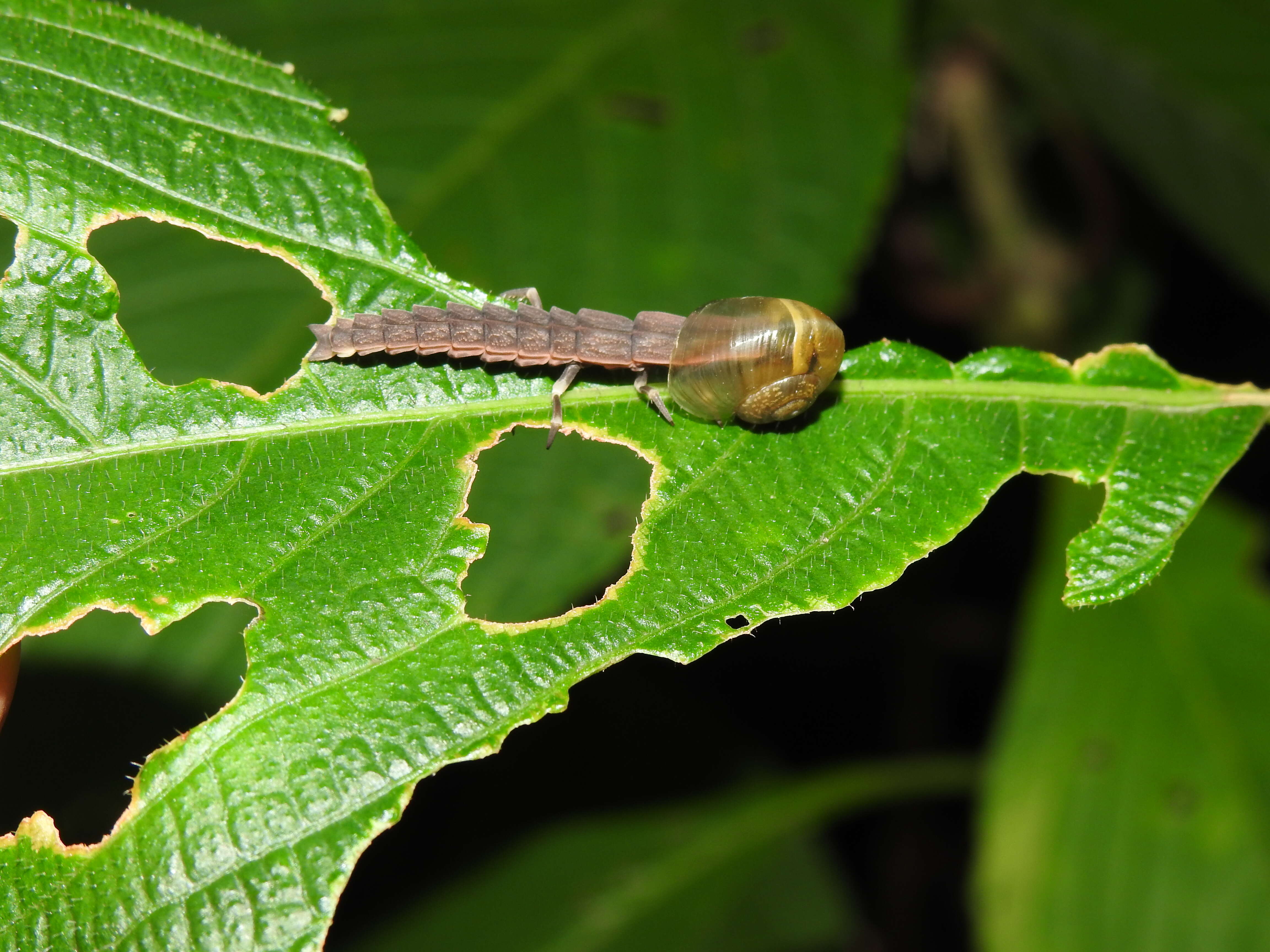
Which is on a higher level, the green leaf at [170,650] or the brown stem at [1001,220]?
the brown stem at [1001,220]

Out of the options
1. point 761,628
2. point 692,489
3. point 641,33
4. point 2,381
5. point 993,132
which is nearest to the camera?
point 2,381

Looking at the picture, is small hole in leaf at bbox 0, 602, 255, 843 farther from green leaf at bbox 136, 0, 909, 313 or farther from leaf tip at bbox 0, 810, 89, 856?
green leaf at bbox 136, 0, 909, 313

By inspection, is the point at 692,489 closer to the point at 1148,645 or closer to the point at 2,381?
the point at 2,381

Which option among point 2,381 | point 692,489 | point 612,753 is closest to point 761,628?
point 612,753

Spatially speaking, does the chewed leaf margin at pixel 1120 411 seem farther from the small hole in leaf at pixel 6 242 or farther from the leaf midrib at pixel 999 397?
the small hole in leaf at pixel 6 242

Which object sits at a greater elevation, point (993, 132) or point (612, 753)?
point (993, 132)

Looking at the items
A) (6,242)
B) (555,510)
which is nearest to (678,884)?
(555,510)

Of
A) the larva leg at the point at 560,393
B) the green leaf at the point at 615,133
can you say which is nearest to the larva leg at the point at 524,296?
the larva leg at the point at 560,393
